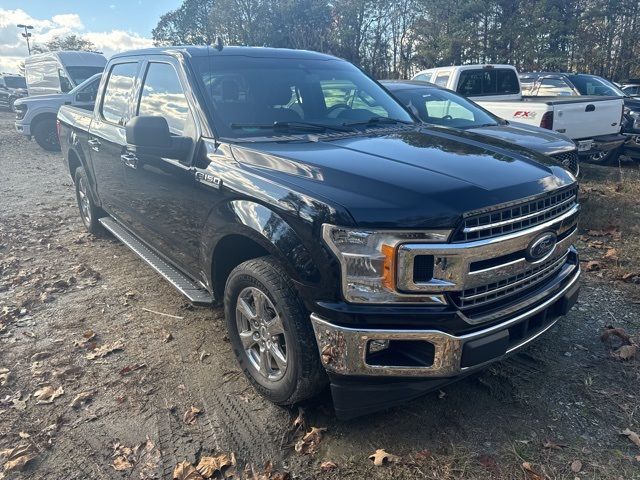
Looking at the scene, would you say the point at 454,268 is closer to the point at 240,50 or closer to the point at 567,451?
the point at 567,451

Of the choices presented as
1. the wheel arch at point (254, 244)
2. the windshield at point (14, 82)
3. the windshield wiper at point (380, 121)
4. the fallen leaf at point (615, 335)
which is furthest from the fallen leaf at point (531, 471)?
the windshield at point (14, 82)

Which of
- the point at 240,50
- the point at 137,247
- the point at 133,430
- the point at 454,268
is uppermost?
the point at 240,50

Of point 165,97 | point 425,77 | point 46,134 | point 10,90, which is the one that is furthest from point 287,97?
point 10,90

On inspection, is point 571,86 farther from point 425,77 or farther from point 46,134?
point 46,134

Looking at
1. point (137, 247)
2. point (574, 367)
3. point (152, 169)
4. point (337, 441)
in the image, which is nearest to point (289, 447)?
point (337, 441)

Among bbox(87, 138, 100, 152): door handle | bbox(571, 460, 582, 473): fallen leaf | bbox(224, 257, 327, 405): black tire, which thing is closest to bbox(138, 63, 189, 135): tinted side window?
bbox(87, 138, 100, 152): door handle

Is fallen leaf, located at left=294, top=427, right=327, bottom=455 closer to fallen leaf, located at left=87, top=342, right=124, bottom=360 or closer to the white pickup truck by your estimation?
fallen leaf, located at left=87, top=342, right=124, bottom=360

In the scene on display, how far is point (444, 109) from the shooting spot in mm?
7066

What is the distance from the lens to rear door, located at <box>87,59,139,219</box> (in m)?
4.57

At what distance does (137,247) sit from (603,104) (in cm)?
751

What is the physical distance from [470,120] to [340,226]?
500 cm

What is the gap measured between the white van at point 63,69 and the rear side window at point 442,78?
31.6 feet

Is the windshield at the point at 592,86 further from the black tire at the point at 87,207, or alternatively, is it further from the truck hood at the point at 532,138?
the black tire at the point at 87,207

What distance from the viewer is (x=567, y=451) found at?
2656 millimetres
